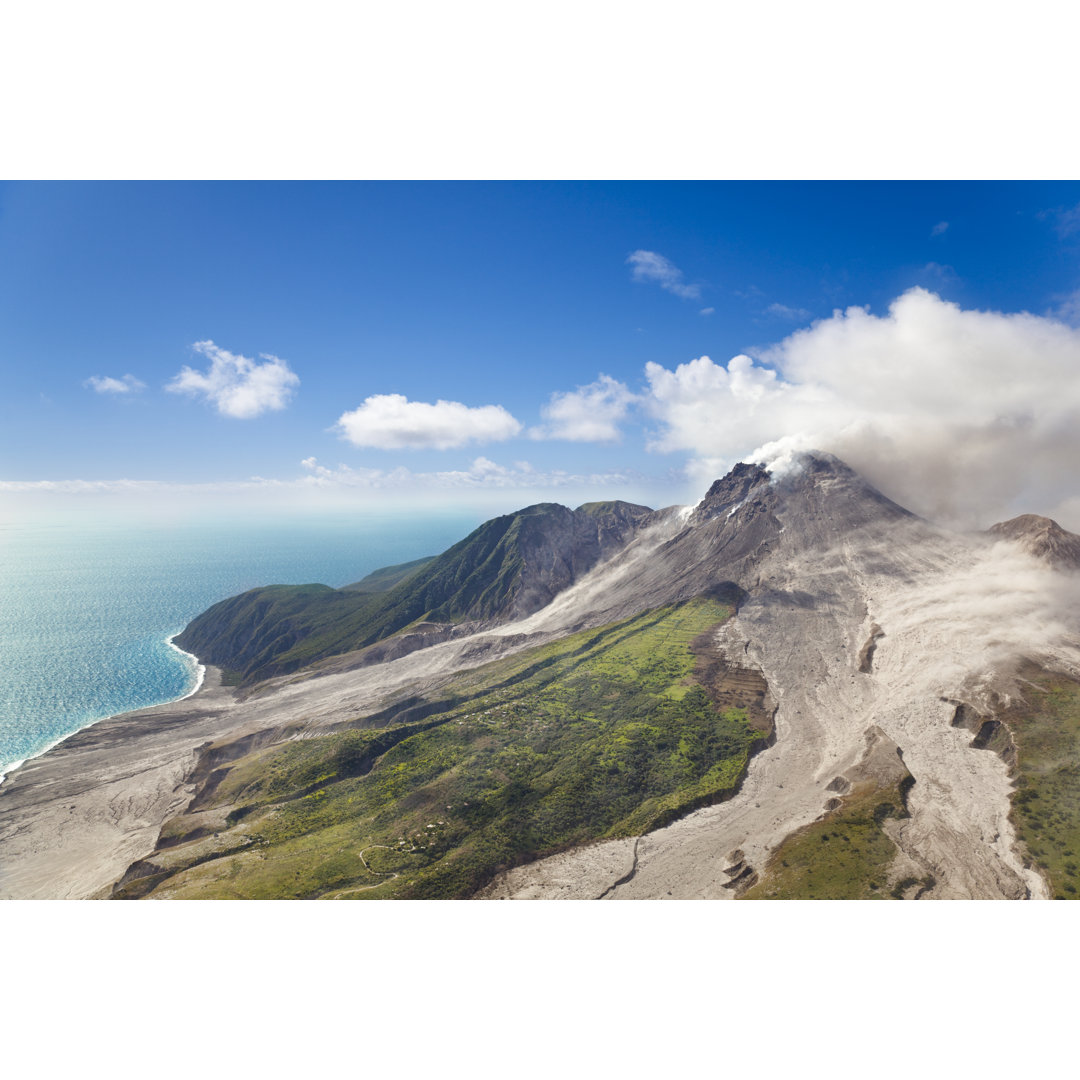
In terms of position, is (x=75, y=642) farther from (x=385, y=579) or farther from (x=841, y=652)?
(x=841, y=652)

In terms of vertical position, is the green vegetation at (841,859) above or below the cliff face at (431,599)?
below

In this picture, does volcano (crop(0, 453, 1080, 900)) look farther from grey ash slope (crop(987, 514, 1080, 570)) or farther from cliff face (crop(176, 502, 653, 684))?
cliff face (crop(176, 502, 653, 684))

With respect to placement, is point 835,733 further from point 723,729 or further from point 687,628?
point 687,628

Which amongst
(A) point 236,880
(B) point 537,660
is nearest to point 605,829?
(A) point 236,880

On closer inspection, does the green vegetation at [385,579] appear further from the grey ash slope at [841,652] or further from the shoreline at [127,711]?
the grey ash slope at [841,652]

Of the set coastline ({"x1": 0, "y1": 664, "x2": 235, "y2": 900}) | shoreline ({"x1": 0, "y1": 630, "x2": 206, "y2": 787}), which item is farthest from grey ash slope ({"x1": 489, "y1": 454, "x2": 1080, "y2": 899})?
shoreline ({"x1": 0, "y1": 630, "x2": 206, "y2": 787})

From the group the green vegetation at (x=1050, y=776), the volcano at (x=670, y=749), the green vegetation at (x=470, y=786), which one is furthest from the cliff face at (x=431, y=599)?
the green vegetation at (x=1050, y=776)

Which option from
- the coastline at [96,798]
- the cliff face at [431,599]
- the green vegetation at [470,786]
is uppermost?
the cliff face at [431,599]
